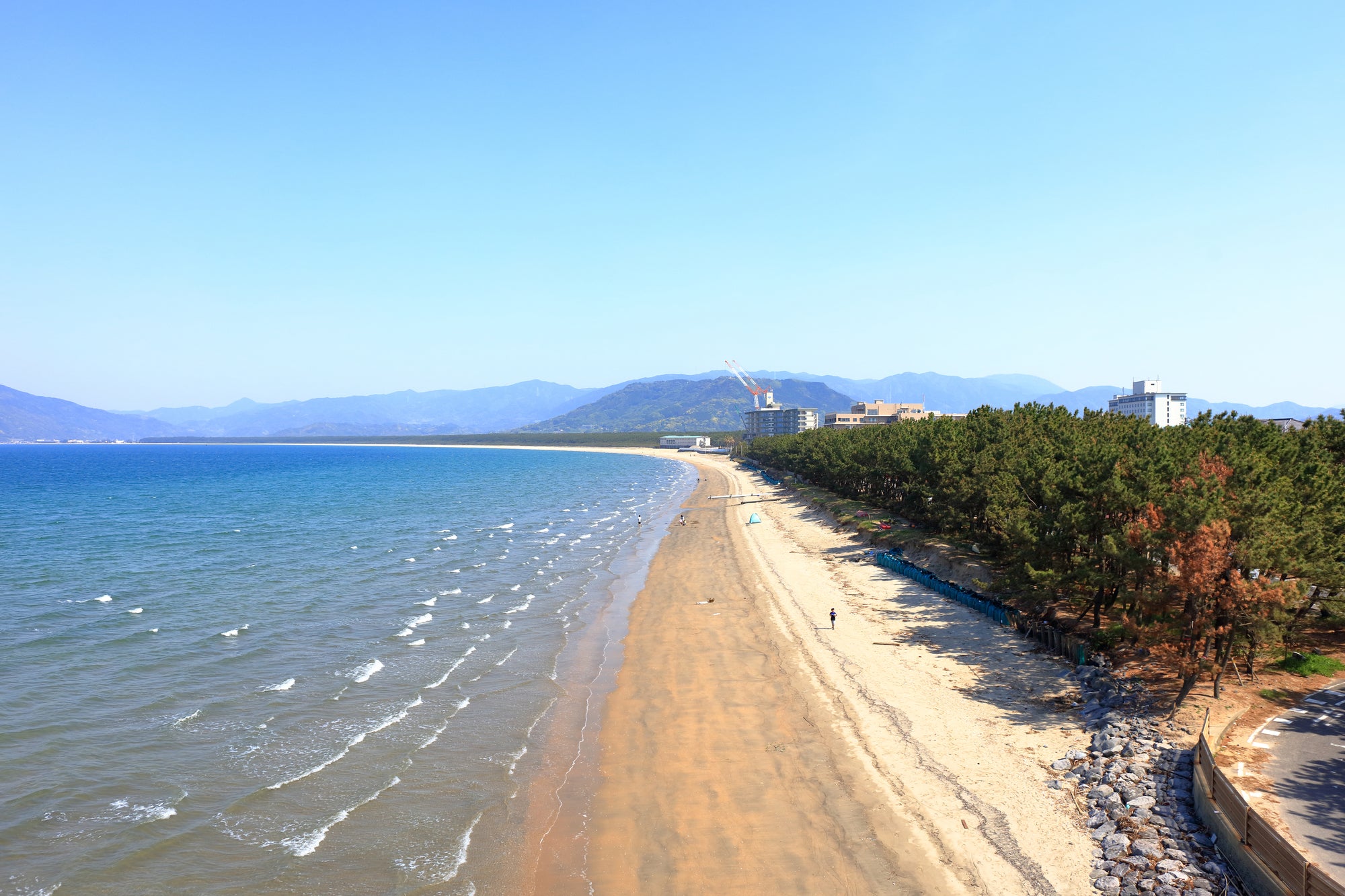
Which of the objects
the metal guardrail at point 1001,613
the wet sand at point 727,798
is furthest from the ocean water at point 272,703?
the metal guardrail at point 1001,613

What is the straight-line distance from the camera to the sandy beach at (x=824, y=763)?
2025cm

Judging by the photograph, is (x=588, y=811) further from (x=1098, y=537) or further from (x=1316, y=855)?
(x=1098, y=537)

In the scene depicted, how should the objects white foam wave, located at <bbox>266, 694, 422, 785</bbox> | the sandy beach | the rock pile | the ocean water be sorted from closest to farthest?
the rock pile < the sandy beach < the ocean water < white foam wave, located at <bbox>266, 694, 422, 785</bbox>

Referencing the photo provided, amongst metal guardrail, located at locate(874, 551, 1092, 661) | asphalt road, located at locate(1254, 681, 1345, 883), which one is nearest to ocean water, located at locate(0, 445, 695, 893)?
asphalt road, located at locate(1254, 681, 1345, 883)

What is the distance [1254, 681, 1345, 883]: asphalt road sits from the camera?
17.5 meters

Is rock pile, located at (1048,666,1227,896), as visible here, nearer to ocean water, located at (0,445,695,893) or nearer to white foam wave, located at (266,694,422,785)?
ocean water, located at (0,445,695,893)

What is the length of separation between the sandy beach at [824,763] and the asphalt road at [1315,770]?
5.25 meters

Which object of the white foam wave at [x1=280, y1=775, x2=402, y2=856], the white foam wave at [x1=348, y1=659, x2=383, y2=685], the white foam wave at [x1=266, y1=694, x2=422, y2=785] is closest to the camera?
the white foam wave at [x1=280, y1=775, x2=402, y2=856]

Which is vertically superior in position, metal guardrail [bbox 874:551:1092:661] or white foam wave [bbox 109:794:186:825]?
metal guardrail [bbox 874:551:1092:661]

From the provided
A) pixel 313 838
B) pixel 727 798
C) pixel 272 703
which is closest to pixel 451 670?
pixel 272 703

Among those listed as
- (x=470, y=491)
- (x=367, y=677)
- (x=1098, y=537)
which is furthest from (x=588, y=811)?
(x=470, y=491)

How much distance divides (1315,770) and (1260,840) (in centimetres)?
650

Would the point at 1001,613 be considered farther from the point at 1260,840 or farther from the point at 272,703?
the point at 272,703

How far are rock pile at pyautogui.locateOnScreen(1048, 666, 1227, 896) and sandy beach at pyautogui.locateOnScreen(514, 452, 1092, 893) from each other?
76 centimetres
